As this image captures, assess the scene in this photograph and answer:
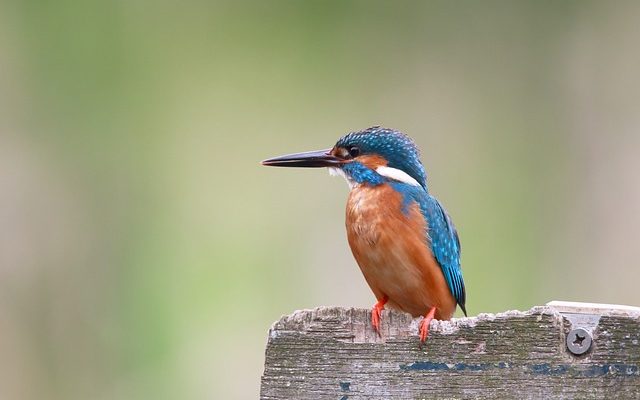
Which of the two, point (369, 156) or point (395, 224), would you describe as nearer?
point (395, 224)

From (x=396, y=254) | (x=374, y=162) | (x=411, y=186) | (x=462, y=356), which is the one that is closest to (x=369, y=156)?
(x=374, y=162)

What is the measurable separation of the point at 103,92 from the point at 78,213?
0.67 metres

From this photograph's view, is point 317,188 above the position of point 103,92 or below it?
below

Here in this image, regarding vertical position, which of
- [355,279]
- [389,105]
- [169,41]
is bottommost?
[355,279]

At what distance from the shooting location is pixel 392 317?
7.43ft

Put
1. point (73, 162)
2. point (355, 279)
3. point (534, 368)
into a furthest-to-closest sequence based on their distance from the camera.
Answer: point (73, 162)
point (355, 279)
point (534, 368)

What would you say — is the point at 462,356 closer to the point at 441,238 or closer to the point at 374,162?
the point at 441,238

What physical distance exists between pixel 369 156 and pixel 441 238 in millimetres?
367

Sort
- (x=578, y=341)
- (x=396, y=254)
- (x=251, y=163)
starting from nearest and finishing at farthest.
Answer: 1. (x=578, y=341)
2. (x=396, y=254)
3. (x=251, y=163)

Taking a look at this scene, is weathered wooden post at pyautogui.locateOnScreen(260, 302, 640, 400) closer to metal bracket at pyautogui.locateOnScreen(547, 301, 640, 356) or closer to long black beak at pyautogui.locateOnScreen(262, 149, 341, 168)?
metal bracket at pyautogui.locateOnScreen(547, 301, 640, 356)

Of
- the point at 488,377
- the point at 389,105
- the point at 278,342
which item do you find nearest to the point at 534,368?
the point at 488,377

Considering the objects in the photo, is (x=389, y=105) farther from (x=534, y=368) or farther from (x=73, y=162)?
(x=534, y=368)

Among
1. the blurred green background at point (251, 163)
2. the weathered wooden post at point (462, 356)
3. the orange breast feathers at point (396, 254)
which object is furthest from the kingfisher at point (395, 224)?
the blurred green background at point (251, 163)

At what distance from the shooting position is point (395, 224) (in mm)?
3240
